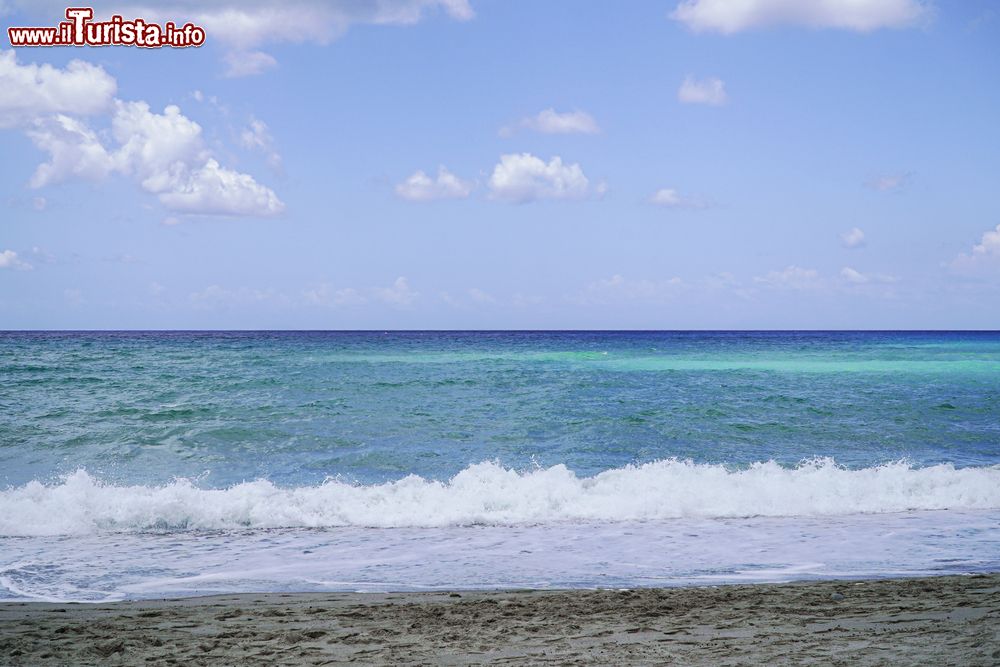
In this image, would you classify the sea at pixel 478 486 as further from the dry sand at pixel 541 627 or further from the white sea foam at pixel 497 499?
the dry sand at pixel 541 627

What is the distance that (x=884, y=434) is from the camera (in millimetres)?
19281

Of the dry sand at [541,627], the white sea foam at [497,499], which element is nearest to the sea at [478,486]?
the white sea foam at [497,499]

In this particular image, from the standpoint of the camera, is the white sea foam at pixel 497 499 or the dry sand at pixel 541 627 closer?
the dry sand at pixel 541 627

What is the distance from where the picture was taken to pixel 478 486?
43.4 feet

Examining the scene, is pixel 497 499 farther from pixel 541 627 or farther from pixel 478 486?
pixel 541 627

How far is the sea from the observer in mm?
8742

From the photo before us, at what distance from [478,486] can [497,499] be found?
3.52ft

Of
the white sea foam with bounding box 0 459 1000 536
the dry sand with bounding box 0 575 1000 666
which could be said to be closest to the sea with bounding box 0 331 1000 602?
the white sea foam with bounding box 0 459 1000 536

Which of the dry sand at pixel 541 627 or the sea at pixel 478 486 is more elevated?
the dry sand at pixel 541 627

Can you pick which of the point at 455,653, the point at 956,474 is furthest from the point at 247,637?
the point at 956,474

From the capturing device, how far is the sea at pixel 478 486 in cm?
874

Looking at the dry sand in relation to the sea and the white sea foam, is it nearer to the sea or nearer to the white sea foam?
the sea

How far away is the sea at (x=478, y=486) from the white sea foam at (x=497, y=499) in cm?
5

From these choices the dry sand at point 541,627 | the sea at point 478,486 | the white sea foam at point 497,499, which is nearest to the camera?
the dry sand at point 541,627
